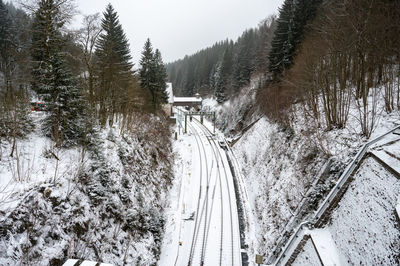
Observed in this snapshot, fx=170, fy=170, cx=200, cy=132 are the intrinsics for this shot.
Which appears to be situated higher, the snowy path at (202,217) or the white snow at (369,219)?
the white snow at (369,219)

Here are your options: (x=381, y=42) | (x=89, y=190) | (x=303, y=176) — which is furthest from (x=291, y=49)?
(x=89, y=190)

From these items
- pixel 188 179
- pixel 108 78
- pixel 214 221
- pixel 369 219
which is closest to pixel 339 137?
pixel 369 219

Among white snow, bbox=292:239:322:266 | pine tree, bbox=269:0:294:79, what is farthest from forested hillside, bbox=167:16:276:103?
white snow, bbox=292:239:322:266

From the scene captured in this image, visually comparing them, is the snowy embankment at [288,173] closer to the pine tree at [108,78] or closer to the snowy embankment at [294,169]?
the snowy embankment at [294,169]

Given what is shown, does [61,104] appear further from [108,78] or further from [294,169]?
[294,169]

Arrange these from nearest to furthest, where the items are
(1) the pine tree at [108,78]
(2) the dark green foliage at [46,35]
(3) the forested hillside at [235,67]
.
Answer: (2) the dark green foliage at [46,35] < (1) the pine tree at [108,78] < (3) the forested hillside at [235,67]

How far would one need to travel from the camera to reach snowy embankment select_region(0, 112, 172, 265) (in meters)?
5.20

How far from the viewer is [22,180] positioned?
6.03m

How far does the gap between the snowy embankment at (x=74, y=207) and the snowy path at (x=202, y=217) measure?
1.23 m

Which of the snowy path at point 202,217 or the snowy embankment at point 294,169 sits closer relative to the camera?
the snowy embankment at point 294,169

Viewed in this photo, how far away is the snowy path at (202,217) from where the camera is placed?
9.73m

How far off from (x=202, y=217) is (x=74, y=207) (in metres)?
8.16

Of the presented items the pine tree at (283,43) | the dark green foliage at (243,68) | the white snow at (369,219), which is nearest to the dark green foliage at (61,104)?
the white snow at (369,219)

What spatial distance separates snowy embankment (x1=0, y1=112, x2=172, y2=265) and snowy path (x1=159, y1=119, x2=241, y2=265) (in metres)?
1.23
